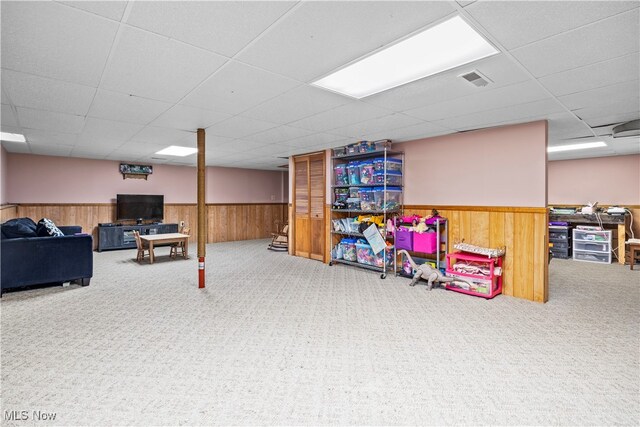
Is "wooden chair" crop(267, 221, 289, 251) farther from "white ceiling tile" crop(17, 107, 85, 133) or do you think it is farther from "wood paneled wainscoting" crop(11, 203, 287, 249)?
"white ceiling tile" crop(17, 107, 85, 133)

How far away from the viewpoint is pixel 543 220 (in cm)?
393

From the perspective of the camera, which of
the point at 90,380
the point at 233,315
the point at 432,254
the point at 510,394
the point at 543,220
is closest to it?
the point at 510,394

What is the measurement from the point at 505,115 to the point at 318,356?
339cm

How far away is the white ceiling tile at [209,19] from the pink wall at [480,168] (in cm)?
372

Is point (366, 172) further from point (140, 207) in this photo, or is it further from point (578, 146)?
point (140, 207)

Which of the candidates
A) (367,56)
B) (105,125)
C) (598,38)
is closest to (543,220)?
(598,38)

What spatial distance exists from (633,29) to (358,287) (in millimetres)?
3687

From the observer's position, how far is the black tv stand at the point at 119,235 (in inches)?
299

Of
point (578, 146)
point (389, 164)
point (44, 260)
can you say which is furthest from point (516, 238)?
point (44, 260)

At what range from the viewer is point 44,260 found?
4.21 metres

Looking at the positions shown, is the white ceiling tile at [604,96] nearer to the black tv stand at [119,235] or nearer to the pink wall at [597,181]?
the pink wall at [597,181]

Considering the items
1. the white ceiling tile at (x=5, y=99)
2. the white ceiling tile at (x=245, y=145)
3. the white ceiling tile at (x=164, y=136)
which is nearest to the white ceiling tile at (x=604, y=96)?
the white ceiling tile at (x=245, y=145)

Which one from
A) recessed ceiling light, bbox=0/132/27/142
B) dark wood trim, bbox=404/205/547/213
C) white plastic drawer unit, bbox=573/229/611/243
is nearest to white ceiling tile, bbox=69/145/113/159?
recessed ceiling light, bbox=0/132/27/142

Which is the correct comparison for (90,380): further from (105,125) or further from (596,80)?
(596,80)
